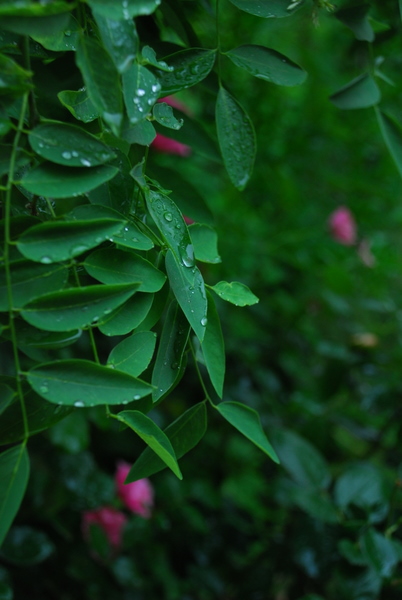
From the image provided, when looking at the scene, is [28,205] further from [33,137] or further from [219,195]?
[219,195]

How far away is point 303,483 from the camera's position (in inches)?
40.1

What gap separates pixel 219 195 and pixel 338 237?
393 mm

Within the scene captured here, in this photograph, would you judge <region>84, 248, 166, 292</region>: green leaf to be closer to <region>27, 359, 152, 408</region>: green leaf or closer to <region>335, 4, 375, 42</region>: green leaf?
<region>27, 359, 152, 408</region>: green leaf

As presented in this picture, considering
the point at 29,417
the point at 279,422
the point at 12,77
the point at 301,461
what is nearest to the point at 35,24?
the point at 12,77

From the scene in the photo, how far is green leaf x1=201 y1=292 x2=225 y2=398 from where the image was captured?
1.48ft

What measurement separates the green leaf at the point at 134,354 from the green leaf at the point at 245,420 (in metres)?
0.10

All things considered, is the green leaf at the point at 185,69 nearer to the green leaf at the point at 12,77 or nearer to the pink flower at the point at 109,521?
the green leaf at the point at 12,77

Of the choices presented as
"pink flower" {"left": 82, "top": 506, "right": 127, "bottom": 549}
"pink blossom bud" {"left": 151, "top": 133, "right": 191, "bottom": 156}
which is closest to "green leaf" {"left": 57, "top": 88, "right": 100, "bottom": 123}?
"pink flower" {"left": 82, "top": 506, "right": 127, "bottom": 549}

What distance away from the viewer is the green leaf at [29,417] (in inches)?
16.2

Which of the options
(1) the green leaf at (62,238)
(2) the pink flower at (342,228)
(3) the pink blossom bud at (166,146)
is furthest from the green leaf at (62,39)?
(2) the pink flower at (342,228)

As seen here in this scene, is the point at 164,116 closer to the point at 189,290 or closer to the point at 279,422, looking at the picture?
the point at 189,290

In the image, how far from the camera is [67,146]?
381 millimetres

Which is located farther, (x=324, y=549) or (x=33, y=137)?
(x=324, y=549)

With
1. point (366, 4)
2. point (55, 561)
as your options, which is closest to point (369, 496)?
point (55, 561)
